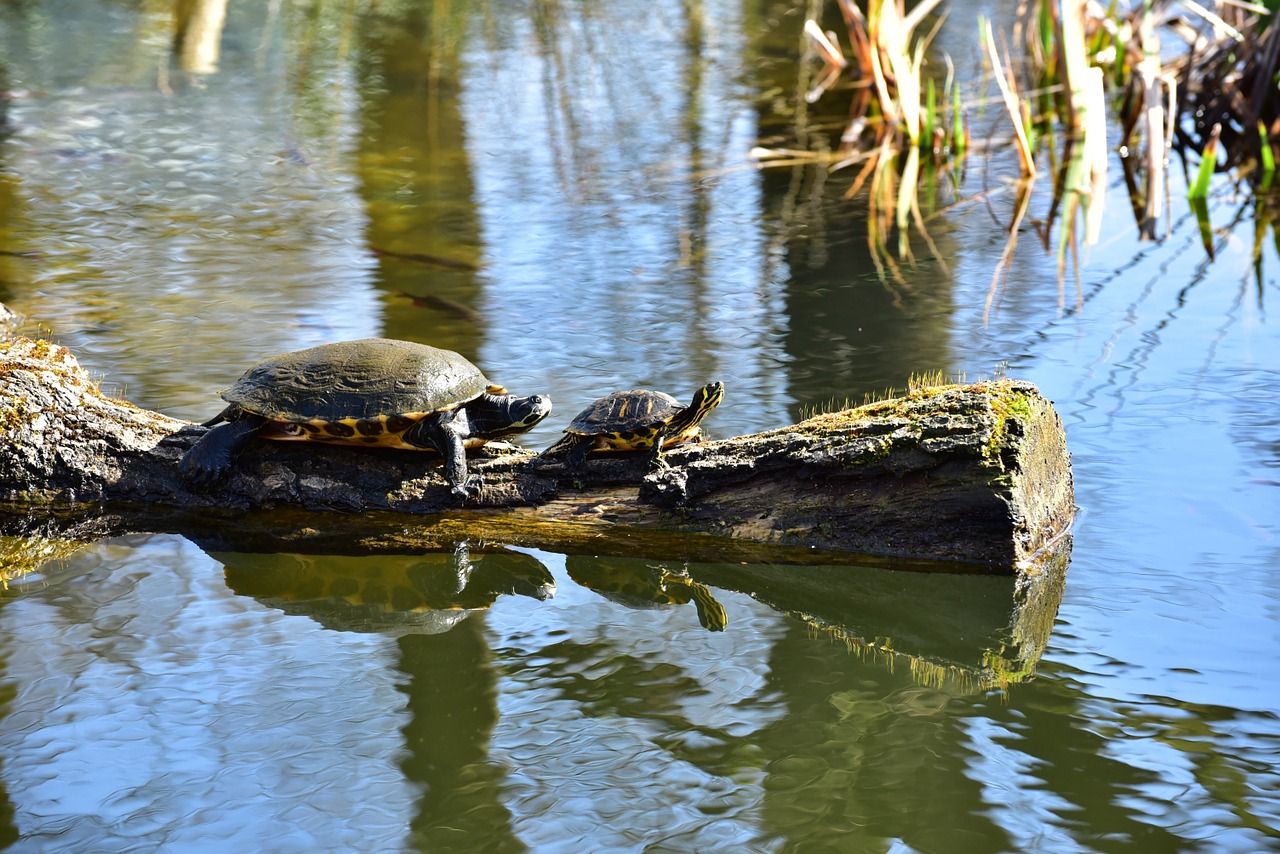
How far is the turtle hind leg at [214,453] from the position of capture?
3.99 meters

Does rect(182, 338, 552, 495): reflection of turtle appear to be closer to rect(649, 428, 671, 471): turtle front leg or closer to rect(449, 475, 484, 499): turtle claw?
rect(449, 475, 484, 499): turtle claw

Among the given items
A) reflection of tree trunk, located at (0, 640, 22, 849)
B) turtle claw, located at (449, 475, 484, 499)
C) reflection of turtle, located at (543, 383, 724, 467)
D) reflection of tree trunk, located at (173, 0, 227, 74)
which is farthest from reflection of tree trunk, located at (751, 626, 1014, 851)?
reflection of tree trunk, located at (173, 0, 227, 74)

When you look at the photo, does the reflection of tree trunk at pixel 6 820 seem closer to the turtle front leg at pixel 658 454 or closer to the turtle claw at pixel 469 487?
the turtle claw at pixel 469 487

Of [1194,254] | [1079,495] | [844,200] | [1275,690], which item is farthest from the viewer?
[844,200]

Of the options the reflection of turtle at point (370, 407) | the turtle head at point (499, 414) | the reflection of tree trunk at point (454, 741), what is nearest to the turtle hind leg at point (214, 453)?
the reflection of turtle at point (370, 407)

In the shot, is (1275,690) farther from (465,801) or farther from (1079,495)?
(465,801)

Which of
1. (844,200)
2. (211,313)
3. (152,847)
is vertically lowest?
(152,847)

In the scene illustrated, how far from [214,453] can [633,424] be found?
1.44 meters

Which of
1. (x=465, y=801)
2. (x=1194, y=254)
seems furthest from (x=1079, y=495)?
(x=1194, y=254)

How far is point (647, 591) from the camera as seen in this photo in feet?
12.7

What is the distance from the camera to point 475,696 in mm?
3236

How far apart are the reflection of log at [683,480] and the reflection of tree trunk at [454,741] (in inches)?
23.3

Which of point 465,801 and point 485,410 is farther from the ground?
point 485,410

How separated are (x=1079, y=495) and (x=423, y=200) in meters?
5.89
